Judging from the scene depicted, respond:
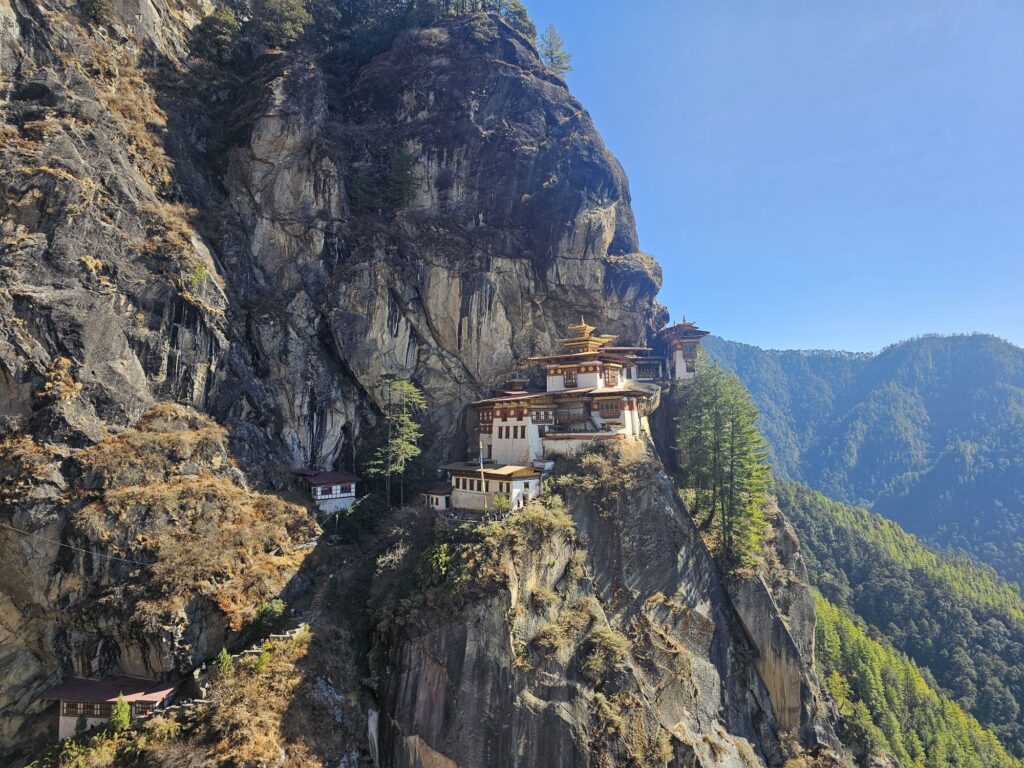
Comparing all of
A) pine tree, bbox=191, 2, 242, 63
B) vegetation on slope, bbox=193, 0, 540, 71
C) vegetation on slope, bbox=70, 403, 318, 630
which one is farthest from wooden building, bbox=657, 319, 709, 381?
pine tree, bbox=191, 2, 242, 63

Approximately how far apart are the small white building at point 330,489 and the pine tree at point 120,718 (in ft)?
45.8

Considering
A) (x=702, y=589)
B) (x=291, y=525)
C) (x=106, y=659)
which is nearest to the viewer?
(x=106, y=659)

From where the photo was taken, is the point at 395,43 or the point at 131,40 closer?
the point at 131,40

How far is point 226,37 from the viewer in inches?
1809

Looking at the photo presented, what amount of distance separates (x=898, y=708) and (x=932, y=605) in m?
35.9

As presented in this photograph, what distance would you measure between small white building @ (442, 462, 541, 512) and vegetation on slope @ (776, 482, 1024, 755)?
72932 mm

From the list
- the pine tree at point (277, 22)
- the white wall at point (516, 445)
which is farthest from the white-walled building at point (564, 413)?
the pine tree at point (277, 22)

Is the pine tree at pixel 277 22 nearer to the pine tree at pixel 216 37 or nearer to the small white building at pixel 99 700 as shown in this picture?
the pine tree at pixel 216 37

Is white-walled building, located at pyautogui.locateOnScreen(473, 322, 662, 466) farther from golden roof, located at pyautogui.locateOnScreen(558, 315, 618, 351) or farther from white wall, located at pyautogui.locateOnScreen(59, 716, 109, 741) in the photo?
white wall, located at pyautogui.locateOnScreen(59, 716, 109, 741)

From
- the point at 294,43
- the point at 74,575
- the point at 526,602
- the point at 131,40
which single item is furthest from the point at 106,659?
the point at 294,43

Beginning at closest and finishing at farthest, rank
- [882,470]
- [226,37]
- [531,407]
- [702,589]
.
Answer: [702,589] → [531,407] → [226,37] → [882,470]

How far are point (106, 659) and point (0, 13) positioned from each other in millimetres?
38956

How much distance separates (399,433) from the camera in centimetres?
3603

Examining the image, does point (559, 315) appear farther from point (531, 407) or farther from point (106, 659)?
point (106, 659)
